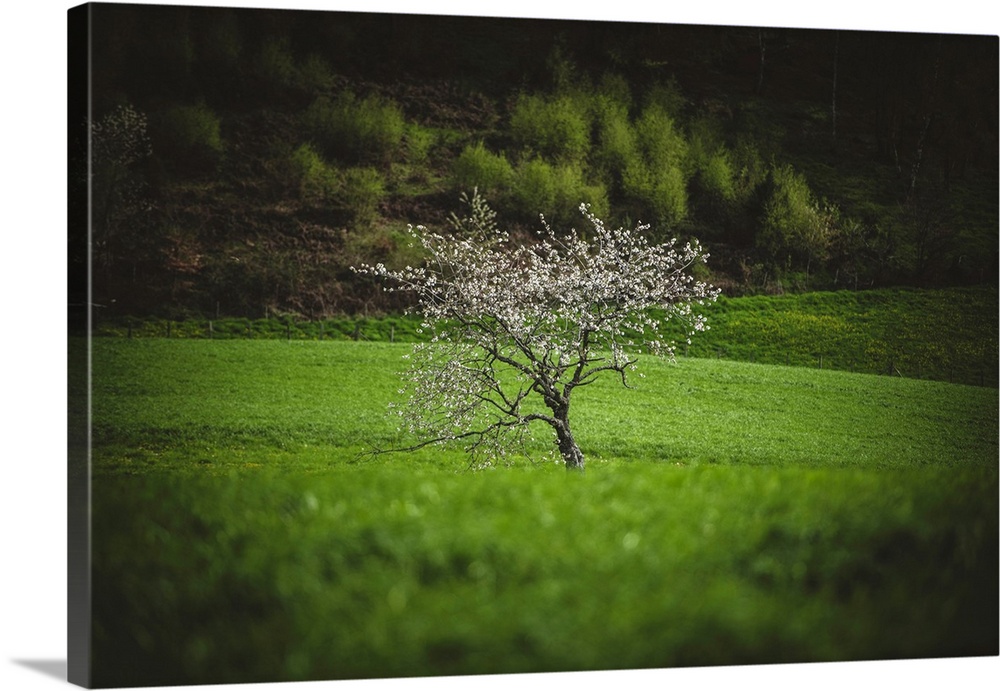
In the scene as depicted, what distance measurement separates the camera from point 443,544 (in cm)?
838

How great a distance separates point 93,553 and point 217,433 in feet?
4.02

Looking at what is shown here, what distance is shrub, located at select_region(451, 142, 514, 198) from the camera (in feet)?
33.3

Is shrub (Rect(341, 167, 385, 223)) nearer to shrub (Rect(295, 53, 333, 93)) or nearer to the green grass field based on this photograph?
shrub (Rect(295, 53, 333, 93))

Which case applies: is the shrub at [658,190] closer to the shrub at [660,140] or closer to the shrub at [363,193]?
the shrub at [660,140]

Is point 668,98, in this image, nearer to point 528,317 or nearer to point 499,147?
point 499,147

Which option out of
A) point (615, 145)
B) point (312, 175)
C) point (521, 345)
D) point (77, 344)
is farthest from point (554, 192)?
point (77, 344)

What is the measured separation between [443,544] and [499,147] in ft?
10.8

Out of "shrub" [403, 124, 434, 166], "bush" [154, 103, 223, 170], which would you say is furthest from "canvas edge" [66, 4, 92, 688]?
"shrub" [403, 124, 434, 166]

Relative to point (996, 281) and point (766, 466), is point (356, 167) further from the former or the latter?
point (996, 281)

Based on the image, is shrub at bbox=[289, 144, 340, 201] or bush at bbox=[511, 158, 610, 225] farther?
bush at bbox=[511, 158, 610, 225]

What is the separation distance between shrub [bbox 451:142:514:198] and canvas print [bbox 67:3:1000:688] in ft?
0.09

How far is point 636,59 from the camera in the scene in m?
10.4

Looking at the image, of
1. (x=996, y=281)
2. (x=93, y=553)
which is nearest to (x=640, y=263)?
(x=996, y=281)

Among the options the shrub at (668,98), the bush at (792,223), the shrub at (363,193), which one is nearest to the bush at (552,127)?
the shrub at (668,98)
